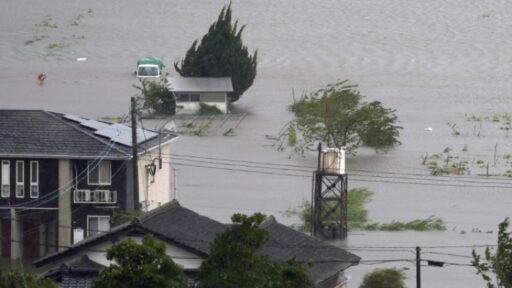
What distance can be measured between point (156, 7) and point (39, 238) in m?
33.7

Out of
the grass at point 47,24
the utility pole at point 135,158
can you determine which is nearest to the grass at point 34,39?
the grass at point 47,24

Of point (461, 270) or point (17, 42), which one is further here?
point (17, 42)

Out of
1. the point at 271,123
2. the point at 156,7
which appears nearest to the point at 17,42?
the point at 156,7

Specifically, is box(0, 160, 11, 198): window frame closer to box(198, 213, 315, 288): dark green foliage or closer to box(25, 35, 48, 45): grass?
box(198, 213, 315, 288): dark green foliage

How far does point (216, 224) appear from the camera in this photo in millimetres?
13734

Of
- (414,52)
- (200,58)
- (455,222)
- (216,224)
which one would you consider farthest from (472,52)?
(216,224)

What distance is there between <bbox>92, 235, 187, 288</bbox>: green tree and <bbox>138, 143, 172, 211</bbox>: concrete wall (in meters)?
7.85

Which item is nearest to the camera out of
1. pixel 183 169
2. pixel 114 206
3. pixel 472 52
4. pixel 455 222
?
pixel 114 206

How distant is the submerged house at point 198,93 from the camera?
3083 cm

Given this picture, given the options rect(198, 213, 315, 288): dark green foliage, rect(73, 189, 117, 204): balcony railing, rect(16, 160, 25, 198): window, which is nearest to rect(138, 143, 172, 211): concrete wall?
rect(73, 189, 117, 204): balcony railing

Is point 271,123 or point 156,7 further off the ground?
point 156,7

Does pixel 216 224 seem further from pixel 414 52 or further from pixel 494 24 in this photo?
pixel 494 24

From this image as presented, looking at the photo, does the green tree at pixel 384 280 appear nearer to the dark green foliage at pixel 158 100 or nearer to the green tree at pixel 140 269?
the green tree at pixel 140 269

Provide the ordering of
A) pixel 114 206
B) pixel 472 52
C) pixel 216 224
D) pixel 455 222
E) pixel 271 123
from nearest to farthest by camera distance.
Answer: pixel 216 224 < pixel 114 206 < pixel 455 222 < pixel 271 123 < pixel 472 52
